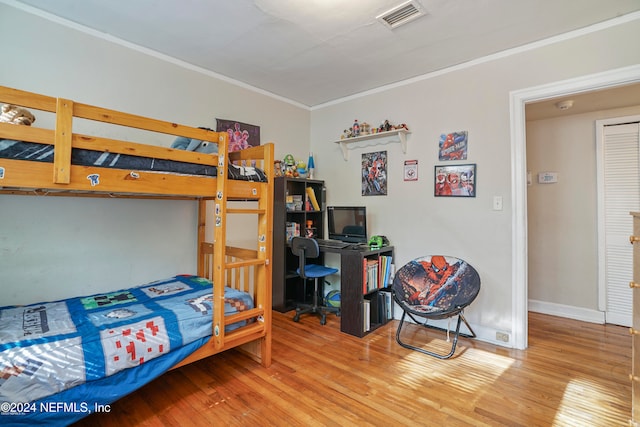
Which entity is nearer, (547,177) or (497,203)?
(497,203)

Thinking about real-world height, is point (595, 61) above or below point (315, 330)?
above

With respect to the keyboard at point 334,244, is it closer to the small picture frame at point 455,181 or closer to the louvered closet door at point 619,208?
the small picture frame at point 455,181

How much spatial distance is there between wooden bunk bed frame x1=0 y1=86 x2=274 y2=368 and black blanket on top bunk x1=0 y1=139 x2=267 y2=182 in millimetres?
27

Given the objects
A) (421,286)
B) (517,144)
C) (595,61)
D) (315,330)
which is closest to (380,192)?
(421,286)

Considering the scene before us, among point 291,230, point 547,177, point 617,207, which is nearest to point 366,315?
point 291,230

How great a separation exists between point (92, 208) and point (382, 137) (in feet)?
8.99

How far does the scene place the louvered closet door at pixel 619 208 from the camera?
9.86 ft

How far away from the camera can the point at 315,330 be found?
9.29ft

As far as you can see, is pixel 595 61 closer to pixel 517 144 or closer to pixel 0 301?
pixel 517 144

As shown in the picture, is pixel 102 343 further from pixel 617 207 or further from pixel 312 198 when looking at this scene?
pixel 617 207

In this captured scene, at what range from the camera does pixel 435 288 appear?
270cm

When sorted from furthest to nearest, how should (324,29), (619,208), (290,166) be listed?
(290,166)
(619,208)
(324,29)

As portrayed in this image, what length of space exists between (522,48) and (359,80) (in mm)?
1437

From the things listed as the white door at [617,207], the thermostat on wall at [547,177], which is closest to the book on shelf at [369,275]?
the thermostat on wall at [547,177]
